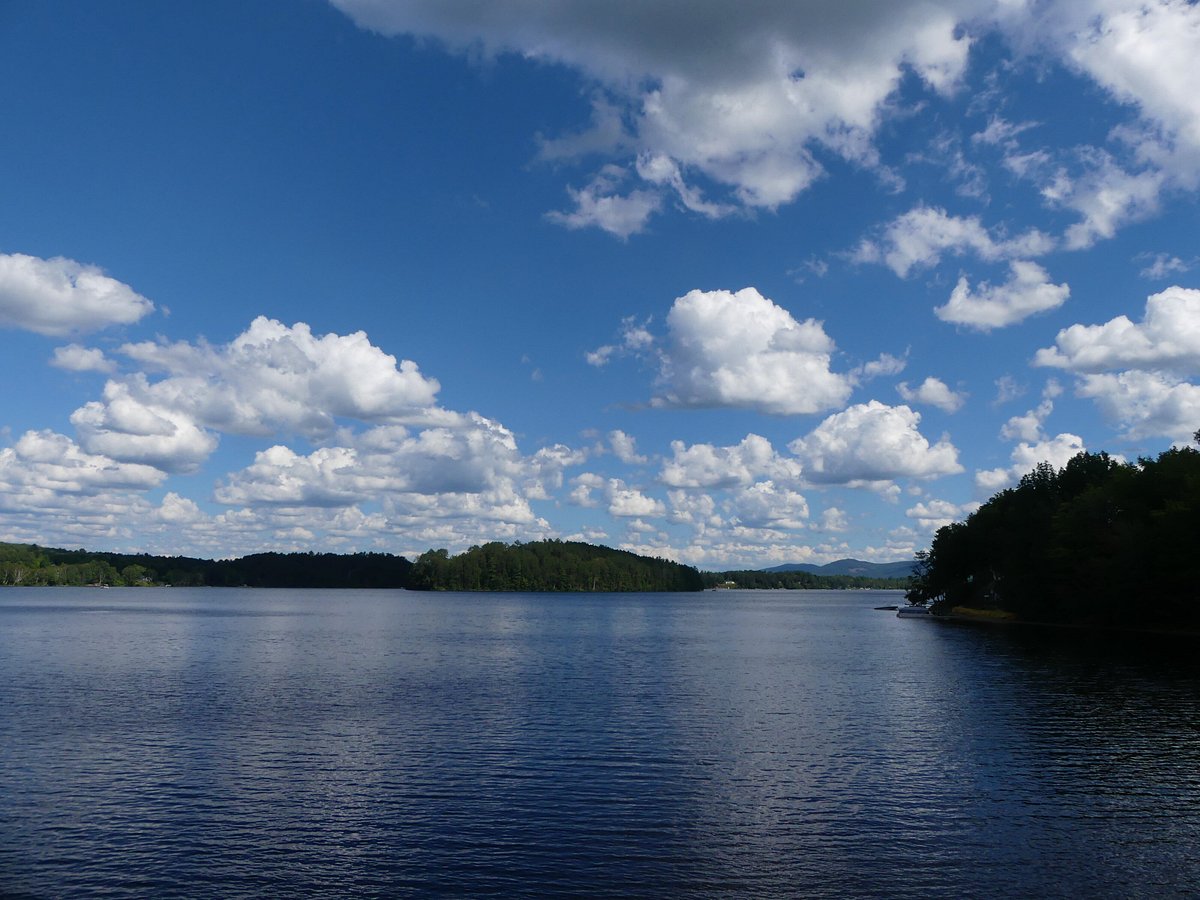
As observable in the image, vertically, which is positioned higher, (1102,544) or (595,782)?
(1102,544)

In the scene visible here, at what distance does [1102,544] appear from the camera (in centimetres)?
12294

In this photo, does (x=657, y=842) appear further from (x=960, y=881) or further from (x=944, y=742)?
(x=944, y=742)

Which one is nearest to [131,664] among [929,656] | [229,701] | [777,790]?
[229,701]

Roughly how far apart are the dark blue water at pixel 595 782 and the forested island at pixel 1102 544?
42.2 meters

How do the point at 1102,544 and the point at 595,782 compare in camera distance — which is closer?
the point at 595,782

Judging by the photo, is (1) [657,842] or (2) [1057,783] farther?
(2) [1057,783]

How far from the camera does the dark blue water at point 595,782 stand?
24766 mm

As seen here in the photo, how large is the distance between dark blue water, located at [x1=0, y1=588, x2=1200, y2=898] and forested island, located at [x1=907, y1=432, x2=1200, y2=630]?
138ft

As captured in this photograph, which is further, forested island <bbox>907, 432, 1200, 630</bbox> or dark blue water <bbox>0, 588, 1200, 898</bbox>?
forested island <bbox>907, 432, 1200, 630</bbox>

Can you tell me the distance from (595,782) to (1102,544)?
364 feet

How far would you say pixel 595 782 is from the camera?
113 feet

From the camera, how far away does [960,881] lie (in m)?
24.2

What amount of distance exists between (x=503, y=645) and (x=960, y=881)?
81858 mm

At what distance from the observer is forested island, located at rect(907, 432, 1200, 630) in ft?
349
